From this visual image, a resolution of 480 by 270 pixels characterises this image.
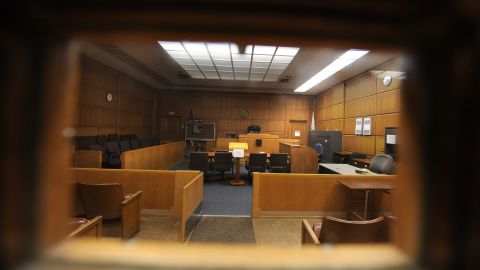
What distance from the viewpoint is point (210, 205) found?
412 cm

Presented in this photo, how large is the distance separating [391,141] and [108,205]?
6.08 m

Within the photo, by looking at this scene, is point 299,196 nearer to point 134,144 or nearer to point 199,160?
point 199,160

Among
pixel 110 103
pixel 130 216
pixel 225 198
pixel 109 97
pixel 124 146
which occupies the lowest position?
pixel 225 198

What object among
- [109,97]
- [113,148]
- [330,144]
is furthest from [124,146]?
[330,144]

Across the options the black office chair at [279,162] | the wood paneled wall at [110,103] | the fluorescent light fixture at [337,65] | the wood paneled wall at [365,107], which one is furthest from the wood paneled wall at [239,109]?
the black office chair at [279,162]

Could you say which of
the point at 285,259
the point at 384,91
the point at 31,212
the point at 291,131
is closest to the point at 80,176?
the point at 31,212

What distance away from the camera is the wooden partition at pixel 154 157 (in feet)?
15.3

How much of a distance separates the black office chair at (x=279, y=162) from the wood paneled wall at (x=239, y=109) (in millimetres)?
5896

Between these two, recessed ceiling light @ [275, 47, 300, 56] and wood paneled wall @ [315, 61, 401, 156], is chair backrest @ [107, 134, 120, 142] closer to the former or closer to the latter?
recessed ceiling light @ [275, 47, 300, 56]

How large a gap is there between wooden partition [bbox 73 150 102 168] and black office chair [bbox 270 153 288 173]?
13.1ft

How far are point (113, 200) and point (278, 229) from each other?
2.21 meters

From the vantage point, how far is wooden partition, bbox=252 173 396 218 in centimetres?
348

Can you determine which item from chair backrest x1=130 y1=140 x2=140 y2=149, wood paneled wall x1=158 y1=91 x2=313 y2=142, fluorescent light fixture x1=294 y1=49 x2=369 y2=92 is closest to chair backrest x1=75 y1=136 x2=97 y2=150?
chair backrest x1=130 y1=140 x2=140 y2=149

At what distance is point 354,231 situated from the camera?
168 cm
